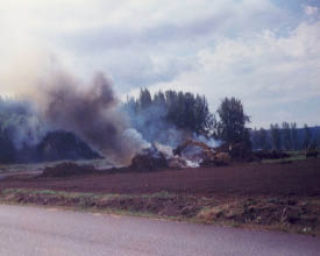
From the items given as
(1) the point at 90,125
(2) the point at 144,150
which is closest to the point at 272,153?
(2) the point at 144,150

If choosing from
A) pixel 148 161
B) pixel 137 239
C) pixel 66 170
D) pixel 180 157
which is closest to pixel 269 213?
pixel 137 239

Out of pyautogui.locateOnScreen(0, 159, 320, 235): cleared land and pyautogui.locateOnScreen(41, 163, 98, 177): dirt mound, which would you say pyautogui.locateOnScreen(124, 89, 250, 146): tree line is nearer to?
pyautogui.locateOnScreen(41, 163, 98, 177): dirt mound

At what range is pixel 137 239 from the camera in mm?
8992

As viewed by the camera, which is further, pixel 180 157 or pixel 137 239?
pixel 180 157

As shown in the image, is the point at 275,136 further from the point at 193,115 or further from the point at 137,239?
the point at 137,239

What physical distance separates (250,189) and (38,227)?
384 inches

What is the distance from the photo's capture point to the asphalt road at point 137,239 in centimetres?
788

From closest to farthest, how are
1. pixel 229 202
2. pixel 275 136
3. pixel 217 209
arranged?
pixel 217 209 < pixel 229 202 < pixel 275 136

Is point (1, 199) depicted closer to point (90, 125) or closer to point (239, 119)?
point (90, 125)

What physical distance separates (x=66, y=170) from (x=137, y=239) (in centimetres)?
2794

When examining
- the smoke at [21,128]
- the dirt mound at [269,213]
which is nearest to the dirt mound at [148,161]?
the smoke at [21,128]

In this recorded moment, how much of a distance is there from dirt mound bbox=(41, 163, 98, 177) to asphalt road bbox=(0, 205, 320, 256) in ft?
75.6

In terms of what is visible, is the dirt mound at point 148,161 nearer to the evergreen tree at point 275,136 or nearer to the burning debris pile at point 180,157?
the burning debris pile at point 180,157

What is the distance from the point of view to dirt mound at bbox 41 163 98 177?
113ft
